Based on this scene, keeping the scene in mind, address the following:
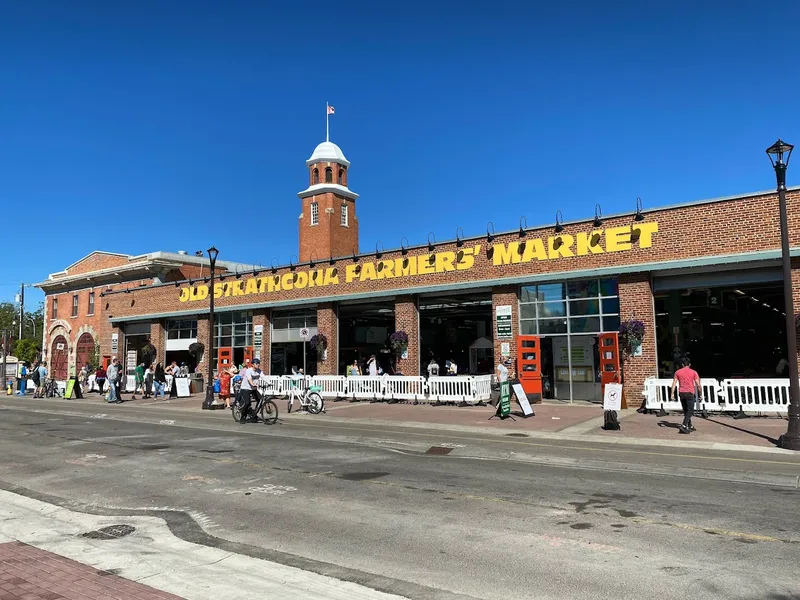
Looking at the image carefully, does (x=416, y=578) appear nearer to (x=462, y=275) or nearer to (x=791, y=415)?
(x=791, y=415)

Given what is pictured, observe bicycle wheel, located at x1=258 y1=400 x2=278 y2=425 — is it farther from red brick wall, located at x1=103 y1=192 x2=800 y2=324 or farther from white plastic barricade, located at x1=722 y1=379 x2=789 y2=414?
white plastic barricade, located at x1=722 y1=379 x2=789 y2=414

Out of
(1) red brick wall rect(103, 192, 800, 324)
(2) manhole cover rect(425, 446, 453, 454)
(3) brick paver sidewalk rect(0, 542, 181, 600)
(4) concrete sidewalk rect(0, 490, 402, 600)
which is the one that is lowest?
(2) manhole cover rect(425, 446, 453, 454)

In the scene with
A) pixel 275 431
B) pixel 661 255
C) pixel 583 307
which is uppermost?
pixel 661 255

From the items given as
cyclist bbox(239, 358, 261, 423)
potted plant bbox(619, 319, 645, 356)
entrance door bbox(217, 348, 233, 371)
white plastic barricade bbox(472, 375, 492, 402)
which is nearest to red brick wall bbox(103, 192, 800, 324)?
potted plant bbox(619, 319, 645, 356)

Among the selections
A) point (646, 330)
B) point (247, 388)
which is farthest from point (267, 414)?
point (646, 330)

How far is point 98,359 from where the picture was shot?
42469 mm

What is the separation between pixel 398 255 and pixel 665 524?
20.4 metres

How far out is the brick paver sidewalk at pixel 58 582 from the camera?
4453 mm

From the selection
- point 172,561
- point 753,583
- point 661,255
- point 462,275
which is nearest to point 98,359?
point 462,275

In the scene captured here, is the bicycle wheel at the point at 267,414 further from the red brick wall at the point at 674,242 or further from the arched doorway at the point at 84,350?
the arched doorway at the point at 84,350

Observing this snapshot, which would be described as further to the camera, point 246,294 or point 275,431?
point 246,294

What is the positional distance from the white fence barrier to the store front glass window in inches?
134

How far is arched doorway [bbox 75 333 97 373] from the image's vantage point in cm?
Result: 4412

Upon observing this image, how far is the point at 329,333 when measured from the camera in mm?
28266
